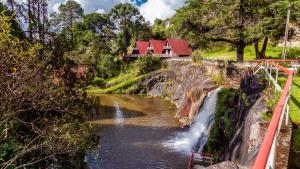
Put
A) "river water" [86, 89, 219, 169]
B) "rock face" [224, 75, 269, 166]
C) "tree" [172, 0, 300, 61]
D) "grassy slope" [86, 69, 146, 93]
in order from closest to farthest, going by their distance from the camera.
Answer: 1. "rock face" [224, 75, 269, 166]
2. "river water" [86, 89, 219, 169]
3. "tree" [172, 0, 300, 61]
4. "grassy slope" [86, 69, 146, 93]

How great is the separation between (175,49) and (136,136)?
40.1 meters

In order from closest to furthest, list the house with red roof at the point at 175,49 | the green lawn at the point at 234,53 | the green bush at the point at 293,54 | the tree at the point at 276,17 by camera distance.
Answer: the tree at the point at 276,17
the green bush at the point at 293,54
the green lawn at the point at 234,53
the house with red roof at the point at 175,49

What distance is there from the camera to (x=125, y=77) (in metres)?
60.5

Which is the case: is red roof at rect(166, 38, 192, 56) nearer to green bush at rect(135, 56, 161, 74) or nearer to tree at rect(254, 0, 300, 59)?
green bush at rect(135, 56, 161, 74)

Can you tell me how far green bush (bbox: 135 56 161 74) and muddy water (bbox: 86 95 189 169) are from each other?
489 inches

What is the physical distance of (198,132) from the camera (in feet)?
88.8

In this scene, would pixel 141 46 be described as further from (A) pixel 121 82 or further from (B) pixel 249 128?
(B) pixel 249 128

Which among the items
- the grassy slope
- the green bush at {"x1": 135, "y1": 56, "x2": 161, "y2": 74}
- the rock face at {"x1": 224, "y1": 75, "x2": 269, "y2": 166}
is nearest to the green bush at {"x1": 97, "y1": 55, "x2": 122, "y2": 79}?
the grassy slope

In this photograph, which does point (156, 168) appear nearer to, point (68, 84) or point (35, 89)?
point (68, 84)

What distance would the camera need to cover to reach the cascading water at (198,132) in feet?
80.9

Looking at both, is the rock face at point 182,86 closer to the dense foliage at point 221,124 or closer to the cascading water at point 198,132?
the cascading water at point 198,132

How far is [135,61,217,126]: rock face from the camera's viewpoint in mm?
33000

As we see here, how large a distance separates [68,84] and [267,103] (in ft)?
29.7

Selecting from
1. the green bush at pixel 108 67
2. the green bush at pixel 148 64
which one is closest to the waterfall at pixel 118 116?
the green bush at pixel 148 64
